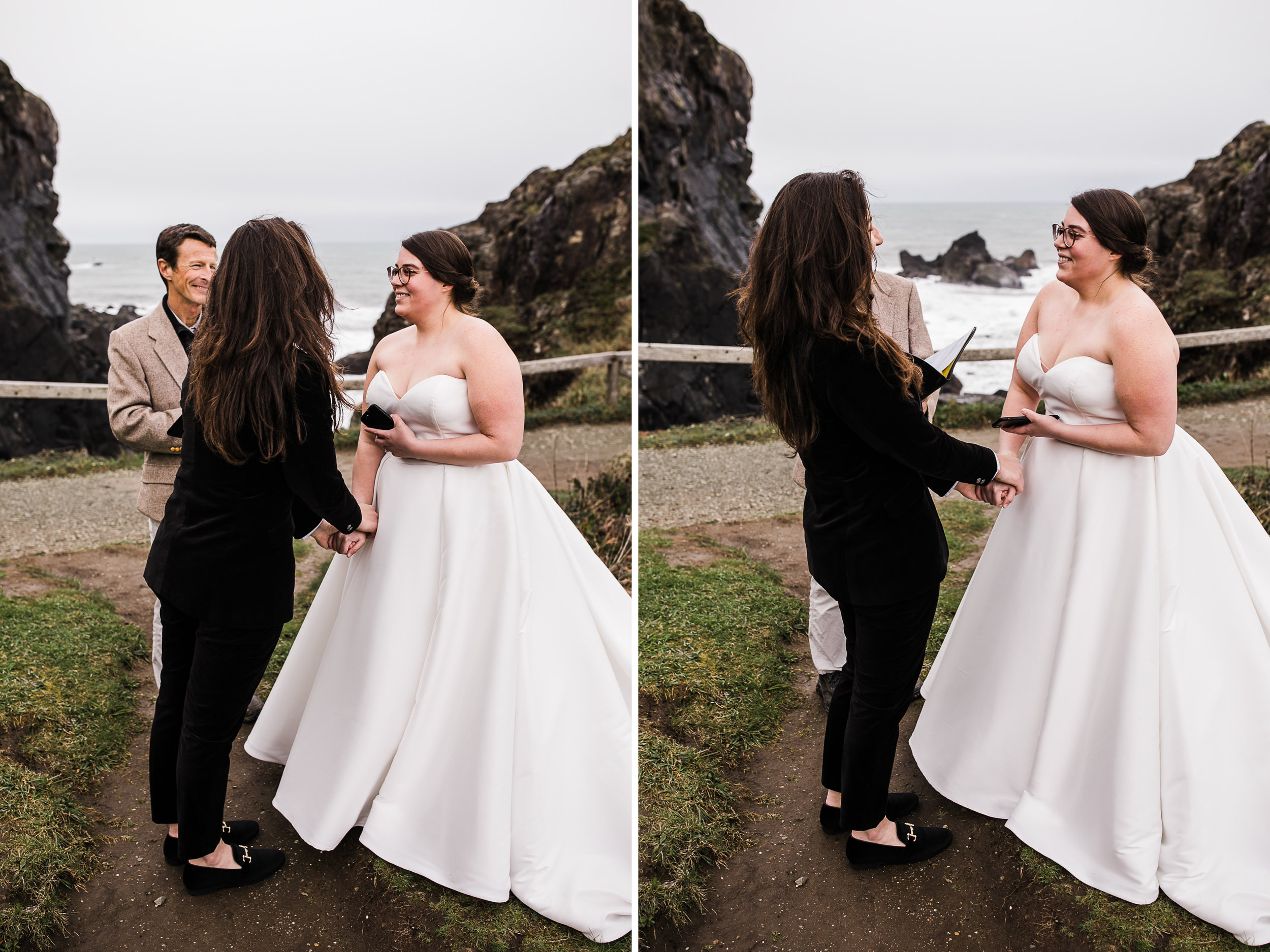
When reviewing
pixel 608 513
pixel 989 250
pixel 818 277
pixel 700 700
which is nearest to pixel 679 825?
pixel 700 700

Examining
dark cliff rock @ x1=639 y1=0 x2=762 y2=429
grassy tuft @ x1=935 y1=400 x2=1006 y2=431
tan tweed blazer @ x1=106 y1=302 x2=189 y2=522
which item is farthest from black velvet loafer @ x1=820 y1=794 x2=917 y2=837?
dark cliff rock @ x1=639 y1=0 x2=762 y2=429

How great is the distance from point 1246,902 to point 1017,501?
1.17 meters

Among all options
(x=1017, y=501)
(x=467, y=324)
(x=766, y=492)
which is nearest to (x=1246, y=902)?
(x=1017, y=501)

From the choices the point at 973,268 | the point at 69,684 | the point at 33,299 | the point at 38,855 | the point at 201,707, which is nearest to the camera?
Answer: the point at 201,707

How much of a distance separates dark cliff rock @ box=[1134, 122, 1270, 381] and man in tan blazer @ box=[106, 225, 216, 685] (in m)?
9.62

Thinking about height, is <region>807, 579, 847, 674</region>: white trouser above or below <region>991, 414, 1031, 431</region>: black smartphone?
below

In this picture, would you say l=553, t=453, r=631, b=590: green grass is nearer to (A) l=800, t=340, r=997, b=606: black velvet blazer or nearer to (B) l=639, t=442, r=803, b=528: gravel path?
(B) l=639, t=442, r=803, b=528: gravel path

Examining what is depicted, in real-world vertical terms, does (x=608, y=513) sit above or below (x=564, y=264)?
below

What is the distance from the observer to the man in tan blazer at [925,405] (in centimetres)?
307

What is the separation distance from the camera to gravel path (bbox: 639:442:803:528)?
6105mm

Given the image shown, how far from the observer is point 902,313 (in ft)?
10.2

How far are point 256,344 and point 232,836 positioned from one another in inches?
62.5

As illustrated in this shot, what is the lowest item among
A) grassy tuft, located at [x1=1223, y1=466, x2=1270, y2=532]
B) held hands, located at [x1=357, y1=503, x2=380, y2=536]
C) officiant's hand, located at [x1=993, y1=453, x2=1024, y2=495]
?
grassy tuft, located at [x1=1223, y1=466, x2=1270, y2=532]

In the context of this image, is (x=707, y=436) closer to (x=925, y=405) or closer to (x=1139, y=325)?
(x=925, y=405)
